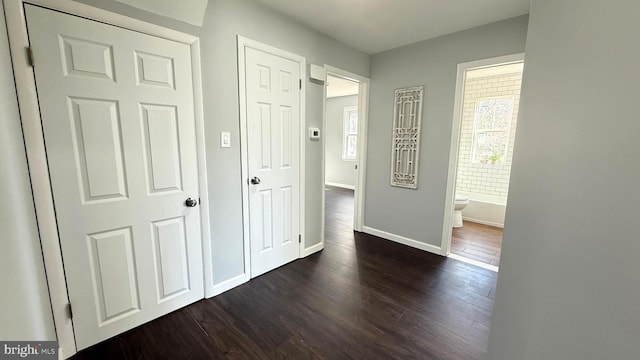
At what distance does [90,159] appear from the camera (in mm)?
1511

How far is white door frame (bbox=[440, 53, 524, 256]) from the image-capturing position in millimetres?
2535

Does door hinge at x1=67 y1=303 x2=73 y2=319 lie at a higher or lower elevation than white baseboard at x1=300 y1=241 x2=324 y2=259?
higher

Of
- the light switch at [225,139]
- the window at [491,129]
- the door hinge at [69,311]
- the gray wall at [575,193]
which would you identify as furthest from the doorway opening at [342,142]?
the gray wall at [575,193]

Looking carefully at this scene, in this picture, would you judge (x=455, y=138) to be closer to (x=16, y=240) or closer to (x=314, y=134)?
(x=314, y=134)

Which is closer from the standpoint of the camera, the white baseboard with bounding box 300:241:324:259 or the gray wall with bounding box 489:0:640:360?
the gray wall with bounding box 489:0:640:360

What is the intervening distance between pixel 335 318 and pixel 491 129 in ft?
13.3

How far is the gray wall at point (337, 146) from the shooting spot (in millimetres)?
7137

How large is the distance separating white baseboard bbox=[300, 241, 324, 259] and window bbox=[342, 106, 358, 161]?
420 cm

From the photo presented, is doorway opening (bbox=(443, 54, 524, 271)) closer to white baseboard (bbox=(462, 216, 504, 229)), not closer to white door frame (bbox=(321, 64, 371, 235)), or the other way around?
white baseboard (bbox=(462, 216, 504, 229))

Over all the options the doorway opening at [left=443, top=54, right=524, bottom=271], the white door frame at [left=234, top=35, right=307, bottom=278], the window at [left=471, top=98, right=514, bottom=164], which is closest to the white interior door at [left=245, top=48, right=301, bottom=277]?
the white door frame at [left=234, top=35, right=307, bottom=278]

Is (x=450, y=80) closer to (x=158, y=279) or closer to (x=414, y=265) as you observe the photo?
(x=414, y=265)

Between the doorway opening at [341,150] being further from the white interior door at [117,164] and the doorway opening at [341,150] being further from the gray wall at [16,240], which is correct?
the gray wall at [16,240]

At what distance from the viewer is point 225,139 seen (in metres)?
2.08

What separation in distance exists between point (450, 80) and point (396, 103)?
645mm
